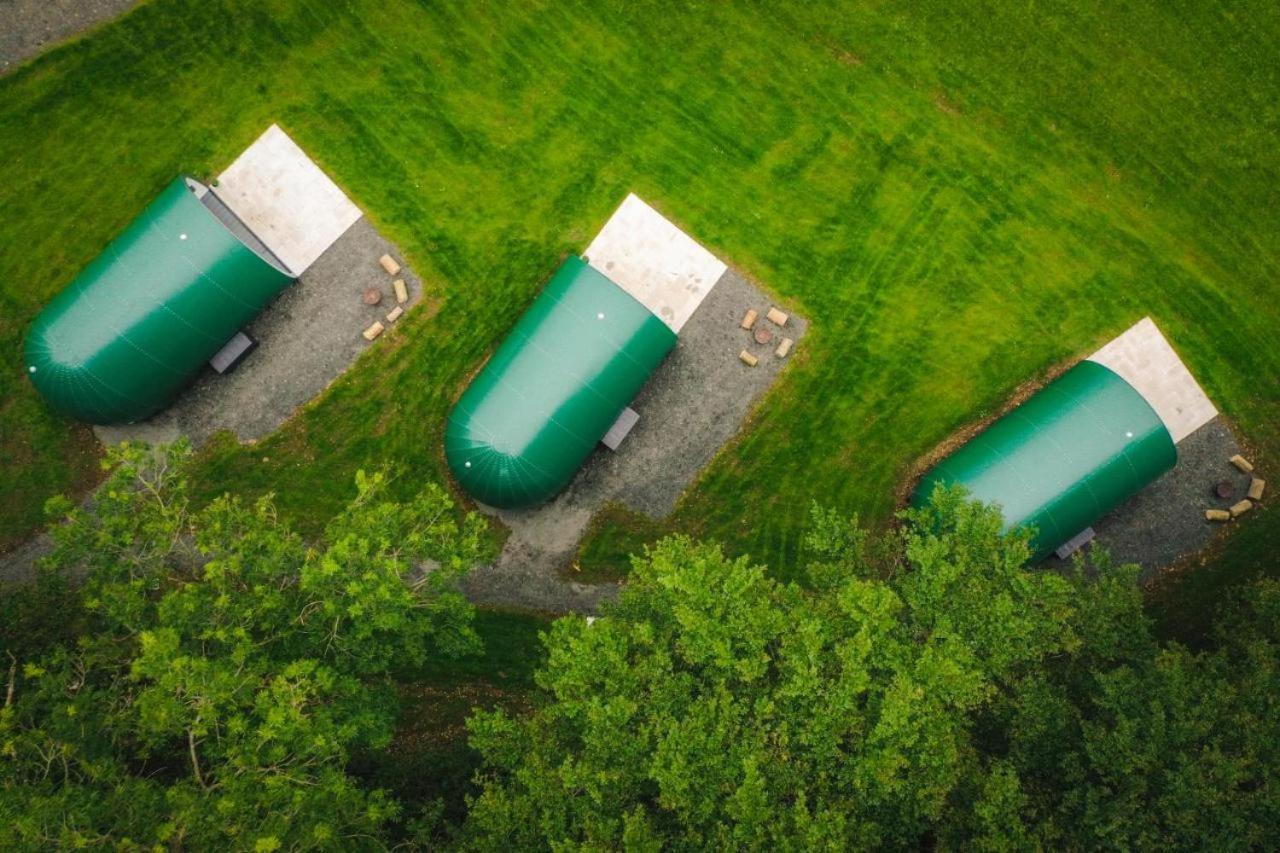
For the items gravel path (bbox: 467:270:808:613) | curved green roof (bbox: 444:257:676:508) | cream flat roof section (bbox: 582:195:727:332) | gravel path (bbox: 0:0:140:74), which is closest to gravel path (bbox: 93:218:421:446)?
curved green roof (bbox: 444:257:676:508)

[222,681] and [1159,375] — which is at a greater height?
[1159,375]

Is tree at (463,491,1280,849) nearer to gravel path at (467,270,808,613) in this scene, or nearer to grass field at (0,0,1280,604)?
gravel path at (467,270,808,613)

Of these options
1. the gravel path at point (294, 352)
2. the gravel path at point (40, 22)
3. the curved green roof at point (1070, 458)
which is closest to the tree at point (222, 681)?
the gravel path at point (294, 352)

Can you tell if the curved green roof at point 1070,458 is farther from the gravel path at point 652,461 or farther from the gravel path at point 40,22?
the gravel path at point 40,22

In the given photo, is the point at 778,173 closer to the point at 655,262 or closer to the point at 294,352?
the point at 655,262

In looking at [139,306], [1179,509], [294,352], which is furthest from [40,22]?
[1179,509]

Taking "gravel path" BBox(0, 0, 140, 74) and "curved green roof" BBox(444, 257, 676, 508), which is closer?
"curved green roof" BBox(444, 257, 676, 508)
